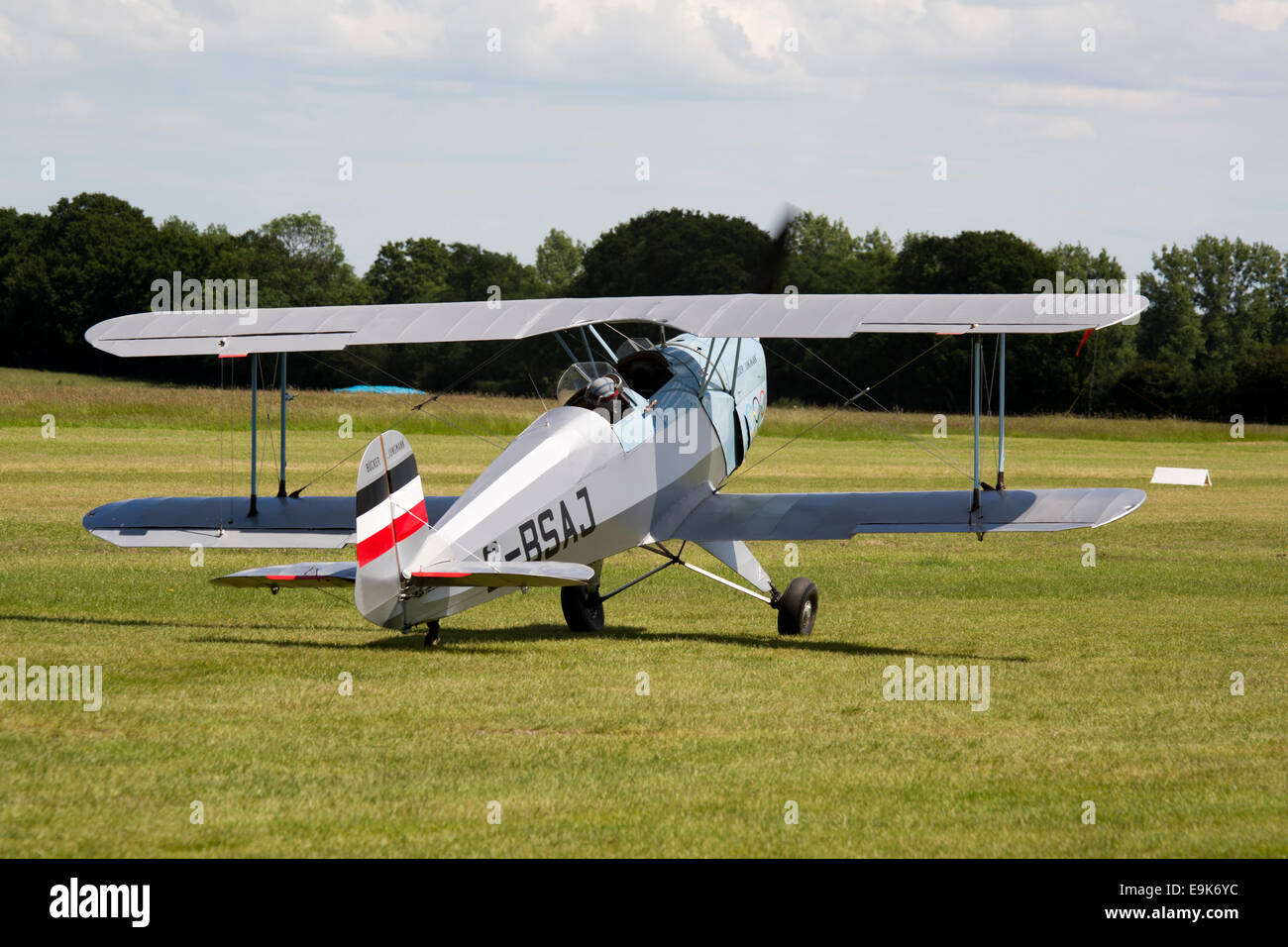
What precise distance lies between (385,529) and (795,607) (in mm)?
3600

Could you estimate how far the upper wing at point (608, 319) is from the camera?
996cm

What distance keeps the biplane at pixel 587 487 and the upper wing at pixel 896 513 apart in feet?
0.05

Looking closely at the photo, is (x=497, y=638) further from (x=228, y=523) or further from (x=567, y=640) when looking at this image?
(x=228, y=523)

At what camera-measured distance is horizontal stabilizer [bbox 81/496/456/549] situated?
1190cm

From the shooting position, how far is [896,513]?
11.7m

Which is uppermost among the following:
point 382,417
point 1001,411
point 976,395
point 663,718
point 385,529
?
point 976,395

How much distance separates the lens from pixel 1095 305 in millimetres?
9648

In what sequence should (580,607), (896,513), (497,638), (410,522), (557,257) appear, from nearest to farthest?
(410,522), (497,638), (896,513), (580,607), (557,257)

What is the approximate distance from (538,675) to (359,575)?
126 centimetres

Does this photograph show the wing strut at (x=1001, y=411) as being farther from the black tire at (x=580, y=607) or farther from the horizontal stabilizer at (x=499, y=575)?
the black tire at (x=580, y=607)

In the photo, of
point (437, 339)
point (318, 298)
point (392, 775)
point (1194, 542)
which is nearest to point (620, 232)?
point (318, 298)

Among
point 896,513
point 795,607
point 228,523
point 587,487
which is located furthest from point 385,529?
point 896,513

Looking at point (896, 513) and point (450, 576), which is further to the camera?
point (896, 513)

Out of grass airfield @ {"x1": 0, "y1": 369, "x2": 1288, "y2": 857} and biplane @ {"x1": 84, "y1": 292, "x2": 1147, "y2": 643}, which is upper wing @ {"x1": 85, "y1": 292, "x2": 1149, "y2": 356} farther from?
grass airfield @ {"x1": 0, "y1": 369, "x2": 1288, "y2": 857}
